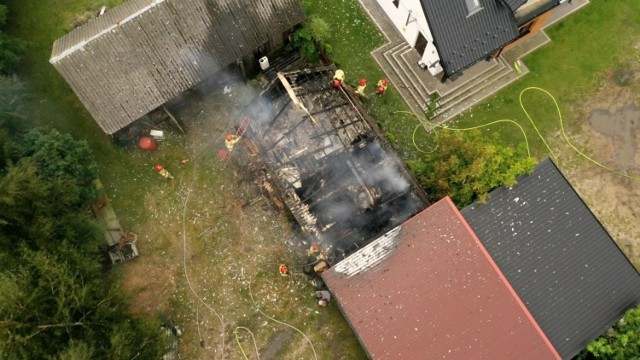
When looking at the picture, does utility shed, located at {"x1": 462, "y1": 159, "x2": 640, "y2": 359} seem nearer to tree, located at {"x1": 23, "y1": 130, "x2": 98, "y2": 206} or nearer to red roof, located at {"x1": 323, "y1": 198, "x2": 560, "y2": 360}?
red roof, located at {"x1": 323, "y1": 198, "x2": 560, "y2": 360}

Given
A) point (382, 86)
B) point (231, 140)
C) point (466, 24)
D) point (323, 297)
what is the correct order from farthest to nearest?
point (382, 86)
point (231, 140)
point (323, 297)
point (466, 24)

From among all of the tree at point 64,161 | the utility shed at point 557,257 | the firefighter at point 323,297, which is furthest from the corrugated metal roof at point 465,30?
the tree at point 64,161

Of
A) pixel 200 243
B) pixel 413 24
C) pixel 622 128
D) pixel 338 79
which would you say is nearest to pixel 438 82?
pixel 413 24

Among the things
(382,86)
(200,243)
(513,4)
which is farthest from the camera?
(382,86)

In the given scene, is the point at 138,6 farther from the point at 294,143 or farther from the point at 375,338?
the point at 375,338

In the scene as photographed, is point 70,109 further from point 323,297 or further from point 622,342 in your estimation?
point 622,342

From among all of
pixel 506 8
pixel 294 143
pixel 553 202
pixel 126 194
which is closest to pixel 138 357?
pixel 126 194

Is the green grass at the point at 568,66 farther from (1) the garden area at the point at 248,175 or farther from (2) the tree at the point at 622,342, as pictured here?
(2) the tree at the point at 622,342
